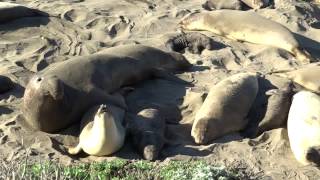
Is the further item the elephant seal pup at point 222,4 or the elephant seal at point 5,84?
the elephant seal pup at point 222,4

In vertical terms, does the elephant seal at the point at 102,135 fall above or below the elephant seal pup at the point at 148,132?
above

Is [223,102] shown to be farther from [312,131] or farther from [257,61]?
[257,61]

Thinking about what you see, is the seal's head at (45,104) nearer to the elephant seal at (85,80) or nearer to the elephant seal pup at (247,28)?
the elephant seal at (85,80)

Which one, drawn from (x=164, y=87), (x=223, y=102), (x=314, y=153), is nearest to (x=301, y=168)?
(x=314, y=153)

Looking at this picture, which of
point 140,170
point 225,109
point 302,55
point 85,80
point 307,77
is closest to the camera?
point 140,170

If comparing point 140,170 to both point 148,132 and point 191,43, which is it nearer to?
point 148,132

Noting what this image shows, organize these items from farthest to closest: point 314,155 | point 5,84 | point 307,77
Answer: point 307,77 → point 5,84 → point 314,155

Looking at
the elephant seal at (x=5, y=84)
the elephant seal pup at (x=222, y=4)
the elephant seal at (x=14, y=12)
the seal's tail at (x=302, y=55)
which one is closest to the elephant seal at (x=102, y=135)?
the elephant seal at (x=5, y=84)

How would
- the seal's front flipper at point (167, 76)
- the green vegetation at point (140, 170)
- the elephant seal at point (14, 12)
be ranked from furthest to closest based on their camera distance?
the elephant seal at point (14, 12) < the seal's front flipper at point (167, 76) < the green vegetation at point (140, 170)

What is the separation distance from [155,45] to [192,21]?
1.04m

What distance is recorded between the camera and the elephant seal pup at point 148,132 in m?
6.31

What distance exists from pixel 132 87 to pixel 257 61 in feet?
6.11

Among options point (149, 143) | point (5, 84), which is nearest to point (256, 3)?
point (5, 84)

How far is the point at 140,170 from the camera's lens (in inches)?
221
